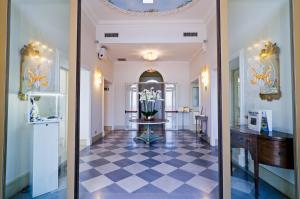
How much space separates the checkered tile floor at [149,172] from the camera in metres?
2.28

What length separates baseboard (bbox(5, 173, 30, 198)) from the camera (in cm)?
168

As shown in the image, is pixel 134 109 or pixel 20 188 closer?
pixel 20 188

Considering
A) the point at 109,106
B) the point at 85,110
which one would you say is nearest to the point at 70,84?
the point at 85,110

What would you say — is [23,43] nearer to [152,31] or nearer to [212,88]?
[152,31]

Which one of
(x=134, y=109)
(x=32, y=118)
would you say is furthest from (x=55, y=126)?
(x=134, y=109)

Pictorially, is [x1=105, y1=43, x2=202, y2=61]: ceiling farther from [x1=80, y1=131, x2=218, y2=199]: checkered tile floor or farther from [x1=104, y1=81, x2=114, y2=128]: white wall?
[x1=80, y1=131, x2=218, y2=199]: checkered tile floor

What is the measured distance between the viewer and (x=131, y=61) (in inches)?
304

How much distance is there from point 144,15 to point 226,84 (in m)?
4.14

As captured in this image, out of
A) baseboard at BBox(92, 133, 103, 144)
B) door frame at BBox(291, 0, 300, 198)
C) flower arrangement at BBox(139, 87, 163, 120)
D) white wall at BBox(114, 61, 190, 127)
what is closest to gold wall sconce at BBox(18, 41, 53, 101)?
door frame at BBox(291, 0, 300, 198)

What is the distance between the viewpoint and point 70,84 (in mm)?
1636

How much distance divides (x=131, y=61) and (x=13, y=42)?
20.3 feet

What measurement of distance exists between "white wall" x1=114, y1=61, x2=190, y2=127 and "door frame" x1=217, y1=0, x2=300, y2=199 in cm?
620

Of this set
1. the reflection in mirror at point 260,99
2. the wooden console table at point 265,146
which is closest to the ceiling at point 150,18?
the reflection in mirror at point 260,99

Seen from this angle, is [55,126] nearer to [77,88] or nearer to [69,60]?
[77,88]
